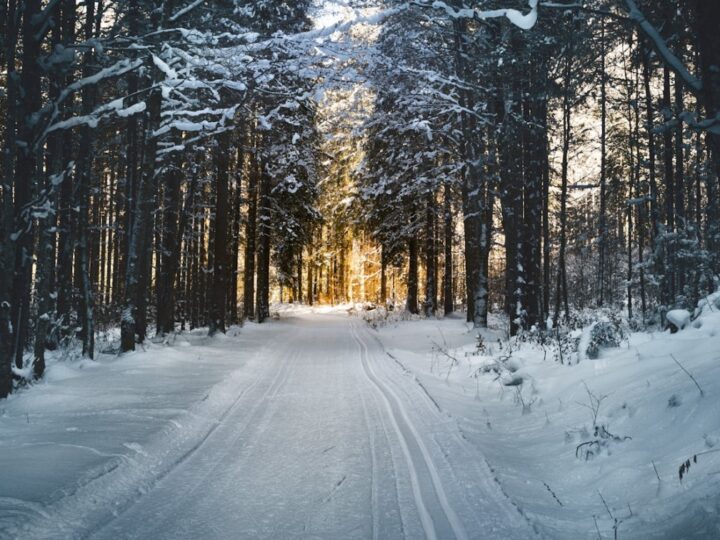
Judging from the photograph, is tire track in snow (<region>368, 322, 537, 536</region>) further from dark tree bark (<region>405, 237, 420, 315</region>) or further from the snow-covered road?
dark tree bark (<region>405, 237, 420, 315</region>)

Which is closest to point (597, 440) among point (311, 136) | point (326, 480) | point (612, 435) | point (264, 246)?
point (612, 435)

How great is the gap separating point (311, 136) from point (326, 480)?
20774 millimetres

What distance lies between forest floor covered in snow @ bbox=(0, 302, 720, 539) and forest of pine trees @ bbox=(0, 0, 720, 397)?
219cm

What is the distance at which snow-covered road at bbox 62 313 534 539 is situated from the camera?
11.6ft

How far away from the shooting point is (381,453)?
5.13 metres

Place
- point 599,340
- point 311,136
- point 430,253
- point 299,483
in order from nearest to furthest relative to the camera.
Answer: point 299,483 < point 599,340 < point 311,136 < point 430,253

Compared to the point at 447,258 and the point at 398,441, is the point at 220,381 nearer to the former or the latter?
the point at 398,441

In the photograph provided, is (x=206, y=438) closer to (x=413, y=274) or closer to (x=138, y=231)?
(x=138, y=231)

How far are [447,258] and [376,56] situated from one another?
626 inches

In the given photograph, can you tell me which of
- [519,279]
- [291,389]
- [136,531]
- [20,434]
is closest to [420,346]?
[519,279]

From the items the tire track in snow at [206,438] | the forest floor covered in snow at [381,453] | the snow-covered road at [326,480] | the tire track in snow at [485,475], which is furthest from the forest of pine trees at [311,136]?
the snow-covered road at [326,480]

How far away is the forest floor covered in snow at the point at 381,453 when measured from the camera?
11.8 feet

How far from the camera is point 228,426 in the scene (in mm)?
6125

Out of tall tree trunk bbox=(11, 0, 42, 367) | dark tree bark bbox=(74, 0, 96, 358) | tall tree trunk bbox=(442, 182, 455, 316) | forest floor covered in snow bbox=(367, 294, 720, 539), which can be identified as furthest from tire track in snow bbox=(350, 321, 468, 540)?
tall tree trunk bbox=(442, 182, 455, 316)
